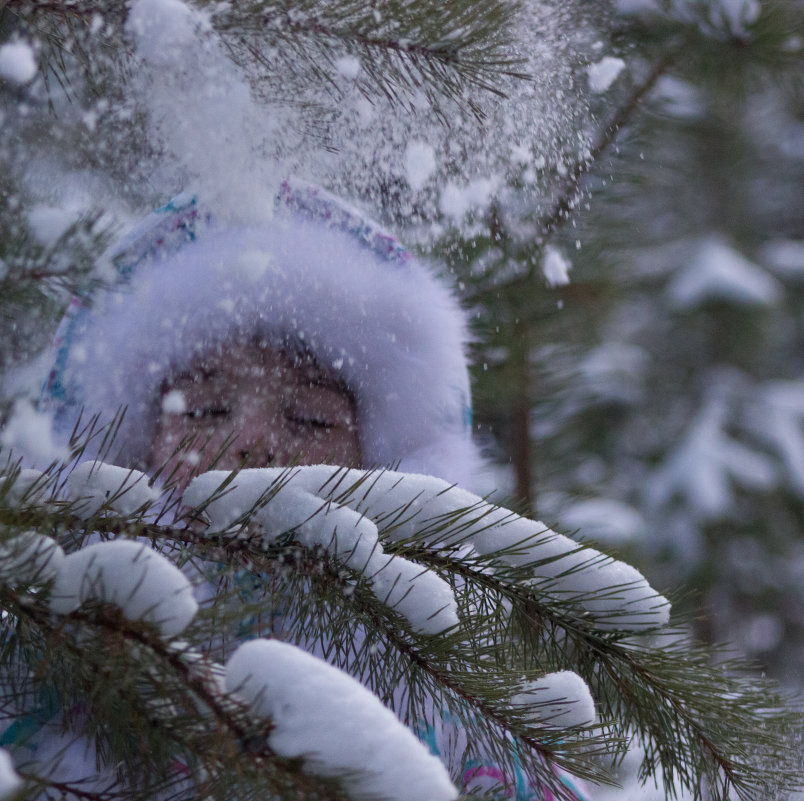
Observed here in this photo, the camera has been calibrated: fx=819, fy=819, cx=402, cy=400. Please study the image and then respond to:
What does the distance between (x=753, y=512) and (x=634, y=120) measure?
5.65 metres

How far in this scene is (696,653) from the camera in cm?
93

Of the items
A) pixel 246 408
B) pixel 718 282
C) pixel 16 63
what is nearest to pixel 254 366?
pixel 246 408

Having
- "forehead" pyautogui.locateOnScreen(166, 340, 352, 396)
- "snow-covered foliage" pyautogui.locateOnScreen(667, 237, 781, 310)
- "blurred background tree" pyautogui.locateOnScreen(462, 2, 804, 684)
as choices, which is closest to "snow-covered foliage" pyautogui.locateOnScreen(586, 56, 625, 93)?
"forehead" pyautogui.locateOnScreen(166, 340, 352, 396)

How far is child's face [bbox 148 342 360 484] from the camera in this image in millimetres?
1372

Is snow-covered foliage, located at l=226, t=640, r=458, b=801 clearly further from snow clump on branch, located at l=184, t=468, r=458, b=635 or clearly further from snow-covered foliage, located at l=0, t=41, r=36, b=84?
snow-covered foliage, located at l=0, t=41, r=36, b=84

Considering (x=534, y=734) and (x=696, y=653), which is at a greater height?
(x=696, y=653)

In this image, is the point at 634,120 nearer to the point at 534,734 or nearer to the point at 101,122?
the point at 101,122

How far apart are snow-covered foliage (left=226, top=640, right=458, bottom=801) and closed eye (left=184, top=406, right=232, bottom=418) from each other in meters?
0.90

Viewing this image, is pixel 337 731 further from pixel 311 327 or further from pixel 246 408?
pixel 311 327

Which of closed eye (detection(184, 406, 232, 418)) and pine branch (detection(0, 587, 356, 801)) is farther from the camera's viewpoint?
closed eye (detection(184, 406, 232, 418))

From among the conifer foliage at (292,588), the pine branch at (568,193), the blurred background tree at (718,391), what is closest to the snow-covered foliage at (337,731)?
the conifer foliage at (292,588)

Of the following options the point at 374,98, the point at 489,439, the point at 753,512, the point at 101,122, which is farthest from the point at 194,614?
the point at 753,512

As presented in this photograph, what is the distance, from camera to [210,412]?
1.38m

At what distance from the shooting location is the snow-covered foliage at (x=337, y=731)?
1.58ft
